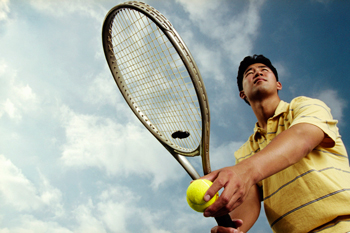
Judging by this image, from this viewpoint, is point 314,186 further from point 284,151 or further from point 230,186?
point 230,186

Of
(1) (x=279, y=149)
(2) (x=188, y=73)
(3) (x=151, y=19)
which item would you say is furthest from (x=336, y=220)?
(3) (x=151, y=19)

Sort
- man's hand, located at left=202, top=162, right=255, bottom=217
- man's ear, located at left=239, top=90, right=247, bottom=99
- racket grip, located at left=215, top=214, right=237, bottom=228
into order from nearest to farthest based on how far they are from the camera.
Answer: man's hand, located at left=202, top=162, right=255, bottom=217 → racket grip, located at left=215, top=214, right=237, bottom=228 → man's ear, located at left=239, top=90, right=247, bottom=99

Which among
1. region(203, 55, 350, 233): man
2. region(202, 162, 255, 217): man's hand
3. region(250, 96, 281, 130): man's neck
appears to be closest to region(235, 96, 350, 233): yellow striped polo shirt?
region(203, 55, 350, 233): man

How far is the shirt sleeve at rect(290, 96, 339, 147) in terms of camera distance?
1.62 metres

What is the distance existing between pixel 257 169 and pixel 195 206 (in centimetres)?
57

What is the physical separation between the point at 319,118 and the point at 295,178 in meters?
0.57

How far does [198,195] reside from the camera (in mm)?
1531

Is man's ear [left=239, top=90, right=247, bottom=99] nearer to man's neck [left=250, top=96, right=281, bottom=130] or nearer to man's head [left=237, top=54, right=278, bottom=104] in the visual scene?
man's head [left=237, top=54, right=278, bottom=104]

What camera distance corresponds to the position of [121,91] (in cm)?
311

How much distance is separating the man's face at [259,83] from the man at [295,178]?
273 mm

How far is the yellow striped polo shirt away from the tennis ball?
0.80m

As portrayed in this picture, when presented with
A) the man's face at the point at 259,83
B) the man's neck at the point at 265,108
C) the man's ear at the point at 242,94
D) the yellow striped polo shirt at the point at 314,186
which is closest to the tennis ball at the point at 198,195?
the yellow striped polo shirt at the point at 314,186

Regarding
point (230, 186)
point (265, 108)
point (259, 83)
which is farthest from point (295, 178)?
point (259, 83)

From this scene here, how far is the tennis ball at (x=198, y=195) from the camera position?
1.51 meters
